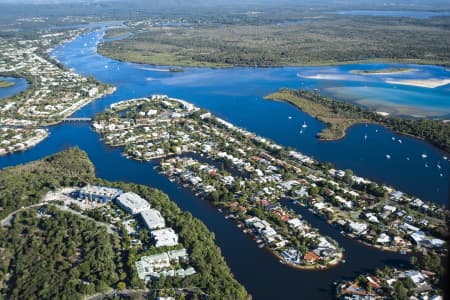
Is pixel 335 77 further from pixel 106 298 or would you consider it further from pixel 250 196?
pixel 106 298

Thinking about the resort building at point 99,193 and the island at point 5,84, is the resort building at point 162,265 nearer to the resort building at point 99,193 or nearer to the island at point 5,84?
the resort building at point 99,193

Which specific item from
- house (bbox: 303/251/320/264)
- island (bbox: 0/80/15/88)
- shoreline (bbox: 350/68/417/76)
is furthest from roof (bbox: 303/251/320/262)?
island (bbox: 0/80/15/88)

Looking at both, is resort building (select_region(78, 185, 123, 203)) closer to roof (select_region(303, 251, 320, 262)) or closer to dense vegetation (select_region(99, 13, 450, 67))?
roof (select_region(303, 251, 320, 262))

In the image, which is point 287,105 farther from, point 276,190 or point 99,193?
point 99,193

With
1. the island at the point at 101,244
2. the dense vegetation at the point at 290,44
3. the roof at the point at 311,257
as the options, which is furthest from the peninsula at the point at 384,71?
the roof at the point at 311,257

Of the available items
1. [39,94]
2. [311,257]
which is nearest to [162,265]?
[311,257]

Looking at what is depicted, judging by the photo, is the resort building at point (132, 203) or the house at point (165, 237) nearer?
the house at point (165, 237)

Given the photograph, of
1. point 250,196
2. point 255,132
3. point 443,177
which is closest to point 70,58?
point 255,132
